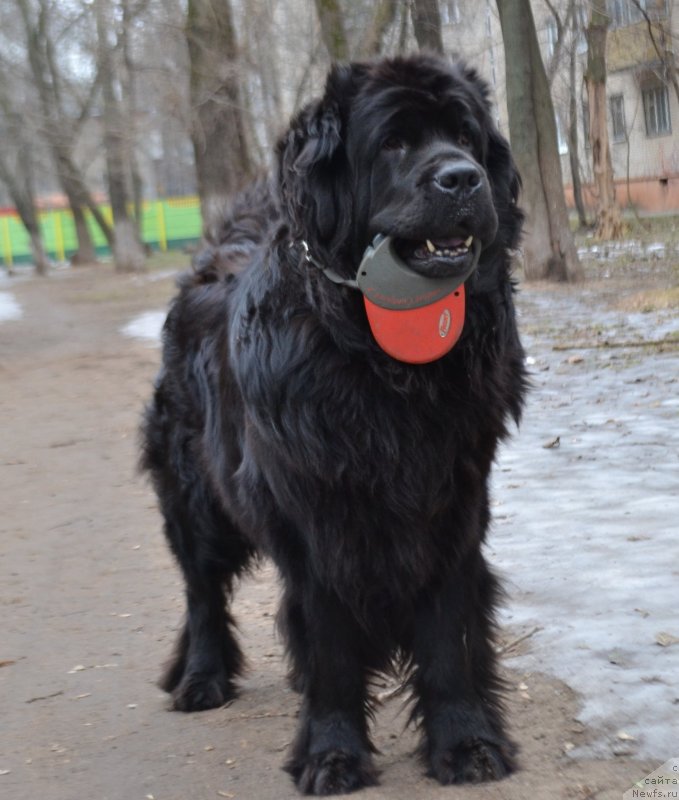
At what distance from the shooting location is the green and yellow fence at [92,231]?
54625mm

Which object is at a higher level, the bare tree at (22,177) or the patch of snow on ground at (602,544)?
the bare tree at (22,177)

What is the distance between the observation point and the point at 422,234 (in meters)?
3.27

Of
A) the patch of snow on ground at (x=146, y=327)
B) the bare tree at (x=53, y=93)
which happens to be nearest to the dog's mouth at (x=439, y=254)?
the patch of snow on ground at (x=146, y=327)

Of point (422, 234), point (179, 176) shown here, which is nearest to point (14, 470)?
point (422, 234)

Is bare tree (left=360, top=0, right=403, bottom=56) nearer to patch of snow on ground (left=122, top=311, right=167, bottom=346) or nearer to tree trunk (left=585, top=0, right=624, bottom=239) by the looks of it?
patch of snow on ground (left=122, top=311, right=167, bottom=346)

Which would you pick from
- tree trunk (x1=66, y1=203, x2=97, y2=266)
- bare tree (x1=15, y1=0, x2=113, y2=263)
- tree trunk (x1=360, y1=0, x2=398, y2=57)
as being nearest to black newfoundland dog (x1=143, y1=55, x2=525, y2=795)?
tree trunk (x1=360, y1=0, x2=398, y2=57)

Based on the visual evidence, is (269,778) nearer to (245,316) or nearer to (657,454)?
(245,316)

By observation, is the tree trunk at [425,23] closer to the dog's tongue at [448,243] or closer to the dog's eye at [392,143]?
the dog's eye at [392,143]

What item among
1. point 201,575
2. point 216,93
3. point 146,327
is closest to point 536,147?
point 216,93

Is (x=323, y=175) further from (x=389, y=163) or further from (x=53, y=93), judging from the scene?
(x=53, y=93)

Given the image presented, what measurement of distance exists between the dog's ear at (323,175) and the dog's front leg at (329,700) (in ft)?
3.48

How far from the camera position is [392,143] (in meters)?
3.40

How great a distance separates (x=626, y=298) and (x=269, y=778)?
38.9 ft

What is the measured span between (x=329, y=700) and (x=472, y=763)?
1.50 feet
